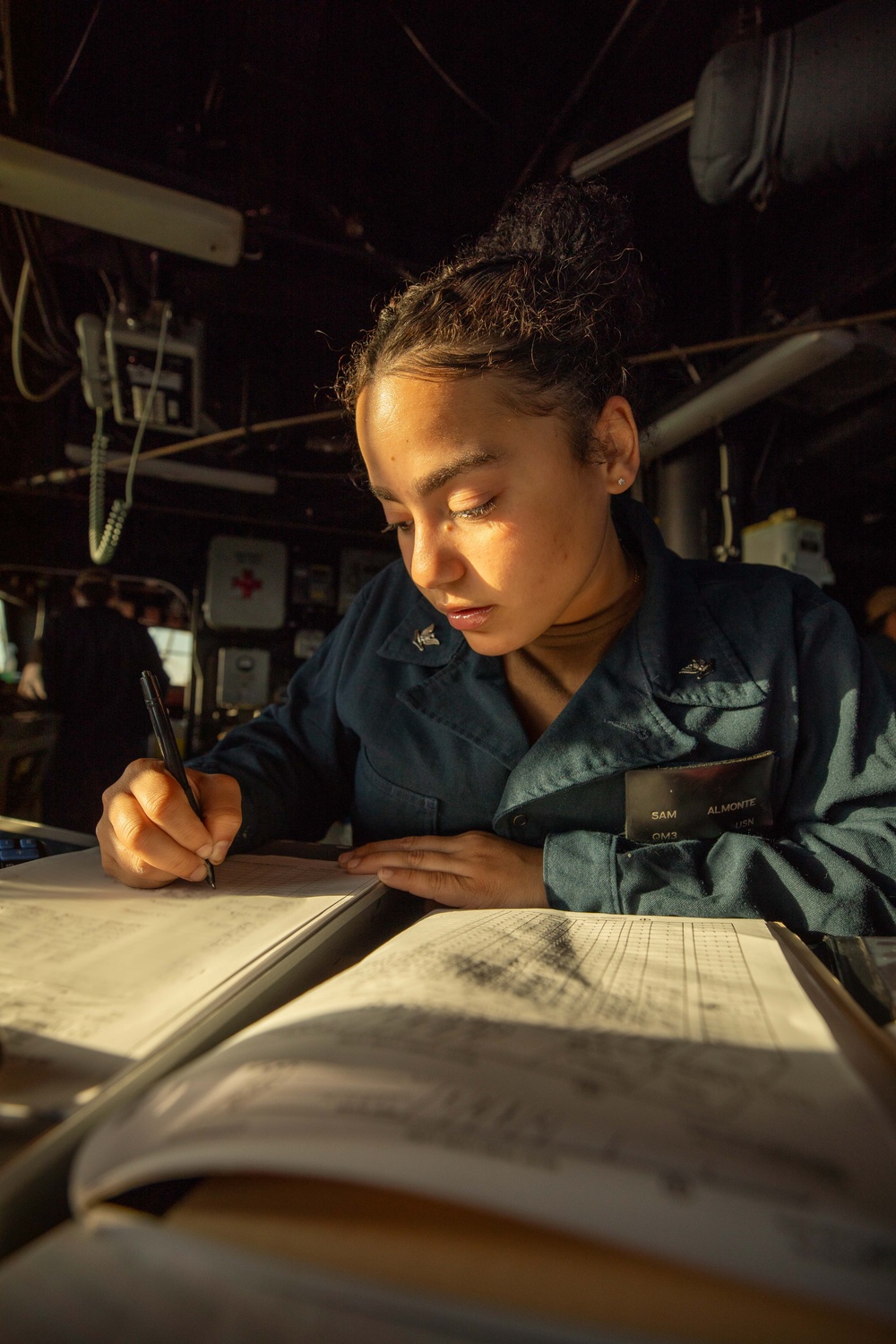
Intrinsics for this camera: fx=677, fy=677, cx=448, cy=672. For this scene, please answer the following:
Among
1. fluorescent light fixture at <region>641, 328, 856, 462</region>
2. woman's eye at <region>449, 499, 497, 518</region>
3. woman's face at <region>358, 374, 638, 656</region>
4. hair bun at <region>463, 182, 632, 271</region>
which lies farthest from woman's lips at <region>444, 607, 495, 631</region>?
fluorescent light fixture at <region>641, 328, 856, 462</region>

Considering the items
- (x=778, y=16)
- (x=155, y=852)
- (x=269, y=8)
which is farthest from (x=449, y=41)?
(x=155, y=852)

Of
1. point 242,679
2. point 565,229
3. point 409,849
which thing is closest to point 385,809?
point 409,849

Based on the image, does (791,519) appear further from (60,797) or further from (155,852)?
(60,797)

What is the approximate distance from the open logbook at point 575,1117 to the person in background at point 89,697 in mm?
3229

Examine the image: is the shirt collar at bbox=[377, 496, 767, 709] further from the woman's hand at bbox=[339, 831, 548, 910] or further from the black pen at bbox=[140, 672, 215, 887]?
the black pen at bbox=[140, 672, 215, 887]

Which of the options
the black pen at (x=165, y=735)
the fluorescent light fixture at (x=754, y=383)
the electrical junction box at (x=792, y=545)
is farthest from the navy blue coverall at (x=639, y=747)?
the electrical junction box at (x=792, y=545)

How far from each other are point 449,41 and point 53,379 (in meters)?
2.25

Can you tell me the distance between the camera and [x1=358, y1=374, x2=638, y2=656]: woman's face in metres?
0.74

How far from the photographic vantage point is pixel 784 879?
26.1 inches

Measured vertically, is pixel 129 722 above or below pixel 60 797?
above

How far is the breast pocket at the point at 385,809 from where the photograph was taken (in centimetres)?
92

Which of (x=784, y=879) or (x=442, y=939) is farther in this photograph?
(x=784, y=879)

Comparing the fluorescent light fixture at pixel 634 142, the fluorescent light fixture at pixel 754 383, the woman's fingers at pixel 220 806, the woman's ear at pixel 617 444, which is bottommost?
the woman's fingers at pixel 220 806

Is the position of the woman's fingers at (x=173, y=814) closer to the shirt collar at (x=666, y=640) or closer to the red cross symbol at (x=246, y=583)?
the shirt collar at (x=666, y=640)
